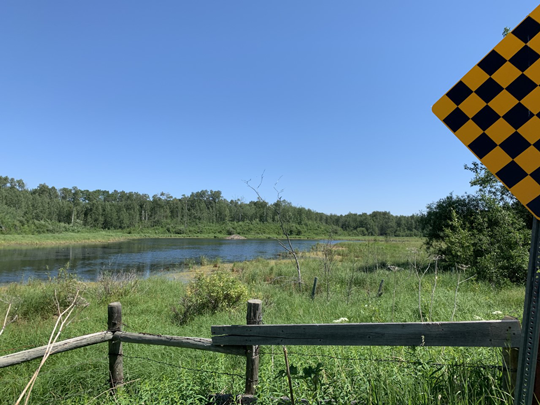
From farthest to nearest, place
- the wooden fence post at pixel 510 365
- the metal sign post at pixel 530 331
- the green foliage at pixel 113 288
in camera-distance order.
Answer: the green foliage at pixel 113 288, the wooden fence post at pixel 510 365, the metal sign post at pixel 530 331

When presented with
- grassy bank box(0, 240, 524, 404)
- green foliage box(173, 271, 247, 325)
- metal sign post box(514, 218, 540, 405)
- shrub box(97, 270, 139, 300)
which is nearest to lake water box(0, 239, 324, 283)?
shrub box(97, 270, 139, 300)

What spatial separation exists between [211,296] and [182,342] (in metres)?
4.77

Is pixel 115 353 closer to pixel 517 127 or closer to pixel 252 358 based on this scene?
pixel 252 358

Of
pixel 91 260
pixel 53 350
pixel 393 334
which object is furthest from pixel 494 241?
pixel 91 260

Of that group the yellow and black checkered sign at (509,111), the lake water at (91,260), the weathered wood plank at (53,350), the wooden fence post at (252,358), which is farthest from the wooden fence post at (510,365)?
the lake water at (91,260)

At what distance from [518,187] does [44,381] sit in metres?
4.93

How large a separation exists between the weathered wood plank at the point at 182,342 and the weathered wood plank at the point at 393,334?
22 cm

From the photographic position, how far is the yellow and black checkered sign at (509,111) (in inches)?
50.4

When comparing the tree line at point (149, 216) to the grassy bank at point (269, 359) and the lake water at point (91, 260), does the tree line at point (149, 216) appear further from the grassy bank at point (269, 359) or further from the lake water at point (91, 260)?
the grassy bank at point (269, 359)

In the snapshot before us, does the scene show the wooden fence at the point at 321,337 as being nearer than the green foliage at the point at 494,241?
Yes

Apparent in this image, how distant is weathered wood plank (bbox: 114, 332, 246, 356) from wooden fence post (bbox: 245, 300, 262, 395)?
8cm

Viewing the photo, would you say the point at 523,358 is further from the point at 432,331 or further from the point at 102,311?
the point at 102,311

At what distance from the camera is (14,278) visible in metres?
15.9

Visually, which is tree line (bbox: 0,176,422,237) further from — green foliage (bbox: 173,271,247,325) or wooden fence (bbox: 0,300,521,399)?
wooden fence (bbox: 0,300,521,399)
